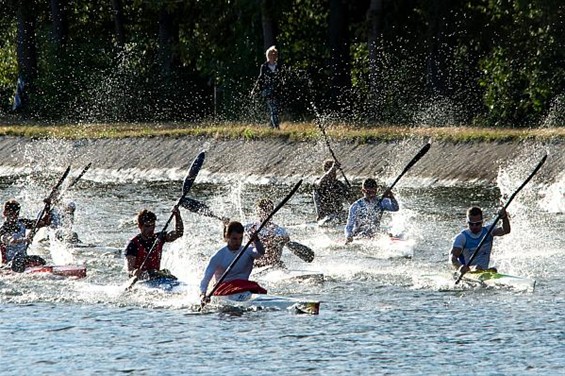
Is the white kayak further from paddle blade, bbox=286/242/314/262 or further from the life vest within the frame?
the life vest

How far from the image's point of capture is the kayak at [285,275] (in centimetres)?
2708

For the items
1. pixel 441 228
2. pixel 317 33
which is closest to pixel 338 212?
pixel 441 228

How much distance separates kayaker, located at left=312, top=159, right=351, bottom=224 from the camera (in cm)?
3444

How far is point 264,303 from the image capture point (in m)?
24.1

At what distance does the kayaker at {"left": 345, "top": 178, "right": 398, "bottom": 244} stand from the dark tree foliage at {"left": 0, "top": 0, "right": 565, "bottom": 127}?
1519 cm

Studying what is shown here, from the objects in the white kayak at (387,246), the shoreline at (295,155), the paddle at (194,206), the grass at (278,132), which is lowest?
the white kayak at (387,246)

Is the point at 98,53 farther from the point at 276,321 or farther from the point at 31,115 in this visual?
the point at 276,321

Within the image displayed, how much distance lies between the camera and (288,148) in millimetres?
46094

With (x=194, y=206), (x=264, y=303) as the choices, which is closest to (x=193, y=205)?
(x=194, y=206)

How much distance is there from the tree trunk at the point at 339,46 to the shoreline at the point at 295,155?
621 centimetres

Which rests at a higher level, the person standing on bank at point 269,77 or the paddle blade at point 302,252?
the person standing on bank at point 269,77

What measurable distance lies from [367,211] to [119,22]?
3217cm

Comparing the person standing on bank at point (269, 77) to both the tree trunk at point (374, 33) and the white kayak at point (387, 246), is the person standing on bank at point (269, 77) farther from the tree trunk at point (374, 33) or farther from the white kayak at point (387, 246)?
the white kayak at point (387, 246)

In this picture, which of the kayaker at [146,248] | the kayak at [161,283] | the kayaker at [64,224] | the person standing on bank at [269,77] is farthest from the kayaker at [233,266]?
the person standing on bank at [269,77]
